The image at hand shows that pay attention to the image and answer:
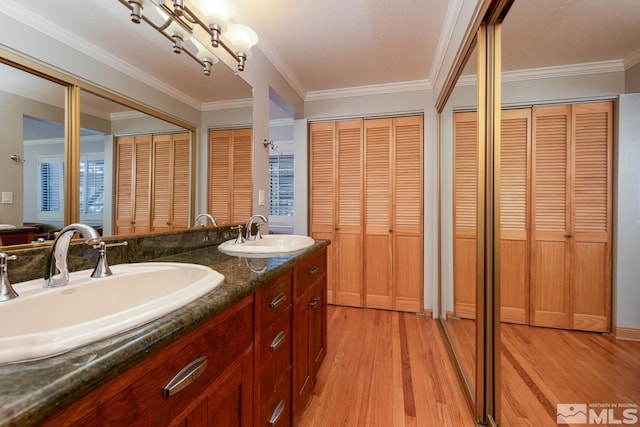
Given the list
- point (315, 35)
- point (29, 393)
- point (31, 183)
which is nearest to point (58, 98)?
point (31, 183)

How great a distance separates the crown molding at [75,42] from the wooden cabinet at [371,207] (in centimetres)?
189

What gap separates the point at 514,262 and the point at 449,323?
86cm

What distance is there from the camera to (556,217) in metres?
1.83

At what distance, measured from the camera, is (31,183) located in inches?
31.0

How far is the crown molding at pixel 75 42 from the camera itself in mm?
741

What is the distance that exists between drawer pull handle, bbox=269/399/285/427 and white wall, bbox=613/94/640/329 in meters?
2.20

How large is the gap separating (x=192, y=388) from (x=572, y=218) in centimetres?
249

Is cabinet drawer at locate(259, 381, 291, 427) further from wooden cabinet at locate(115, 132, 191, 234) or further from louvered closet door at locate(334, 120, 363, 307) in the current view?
louvered closet door at locate(334, 120, 363, 307)

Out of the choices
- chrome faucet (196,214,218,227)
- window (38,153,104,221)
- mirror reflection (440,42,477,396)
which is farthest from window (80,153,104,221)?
mirror reflection (440,42,477,396)

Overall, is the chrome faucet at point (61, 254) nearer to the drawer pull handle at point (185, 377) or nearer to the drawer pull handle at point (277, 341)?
the drawer pull handle at point (185, 377)

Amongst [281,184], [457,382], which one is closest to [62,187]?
[457,382]

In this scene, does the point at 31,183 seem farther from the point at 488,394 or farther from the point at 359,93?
the point at 359,93

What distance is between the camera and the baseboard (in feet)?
5.20

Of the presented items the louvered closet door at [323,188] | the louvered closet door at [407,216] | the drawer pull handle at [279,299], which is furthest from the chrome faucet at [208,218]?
the louvered closet door at [407,216]
